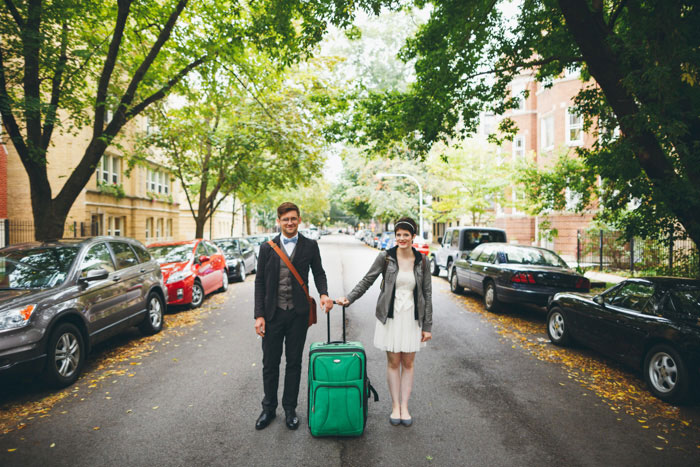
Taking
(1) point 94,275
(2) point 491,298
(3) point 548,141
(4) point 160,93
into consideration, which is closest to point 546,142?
(3) point 548,141

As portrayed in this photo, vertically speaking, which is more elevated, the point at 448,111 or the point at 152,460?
the point at 448,111

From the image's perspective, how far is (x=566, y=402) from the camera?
14.9 ft

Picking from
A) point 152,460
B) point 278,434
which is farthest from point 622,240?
point 152,460

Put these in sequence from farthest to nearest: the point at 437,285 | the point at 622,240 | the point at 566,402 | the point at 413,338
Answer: the point at 437,285 < the point at 622,240 < the point at 566,402 < the point at 413,338

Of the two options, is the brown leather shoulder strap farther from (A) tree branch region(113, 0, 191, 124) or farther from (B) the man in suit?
(A) tree branch region(113, 0, 191, 124)

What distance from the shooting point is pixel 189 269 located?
9961mm

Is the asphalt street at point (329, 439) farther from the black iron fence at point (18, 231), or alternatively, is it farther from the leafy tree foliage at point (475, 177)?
the leafy tree foliage at point (475, 177)

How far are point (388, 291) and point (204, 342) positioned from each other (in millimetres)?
4376

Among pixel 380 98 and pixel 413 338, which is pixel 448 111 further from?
pixel 413 338

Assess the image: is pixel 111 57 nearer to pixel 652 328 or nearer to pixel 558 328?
pixel 558 328

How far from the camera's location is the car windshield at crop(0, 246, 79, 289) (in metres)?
5.17

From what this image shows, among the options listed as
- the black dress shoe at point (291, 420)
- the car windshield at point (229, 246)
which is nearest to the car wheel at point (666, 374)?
the black dress shoe at point (291, 420)

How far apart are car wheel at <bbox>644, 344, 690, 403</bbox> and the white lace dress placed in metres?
2.88

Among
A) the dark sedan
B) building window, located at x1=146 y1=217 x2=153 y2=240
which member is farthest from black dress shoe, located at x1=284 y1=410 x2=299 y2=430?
building window, located at x1=146 y1=217 x2=153 y2=240
